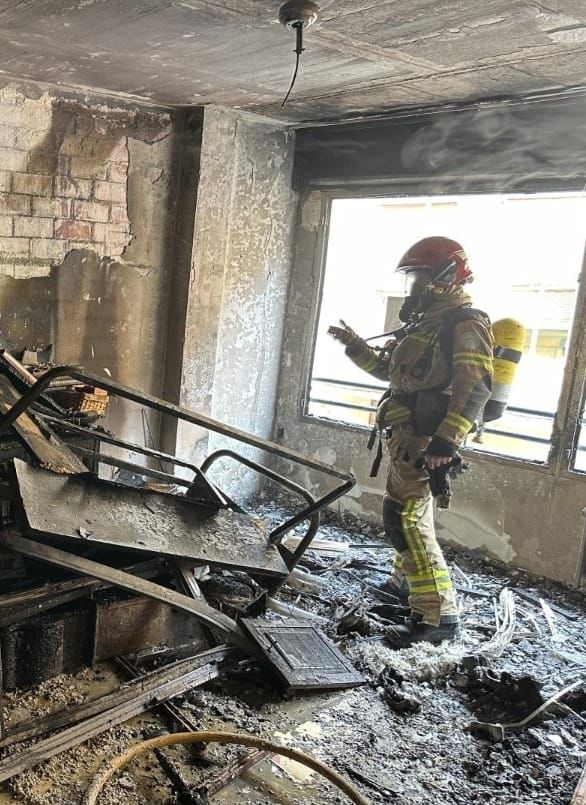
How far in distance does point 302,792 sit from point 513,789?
0.85 metres

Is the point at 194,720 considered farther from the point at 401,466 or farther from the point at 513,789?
the point at 401,466

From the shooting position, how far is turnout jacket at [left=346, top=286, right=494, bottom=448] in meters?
3.71

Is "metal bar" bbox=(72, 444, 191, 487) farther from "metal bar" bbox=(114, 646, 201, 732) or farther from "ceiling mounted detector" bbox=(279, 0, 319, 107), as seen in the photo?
"ceiling mounted detector" bbox=(279, 0, 319, 107)

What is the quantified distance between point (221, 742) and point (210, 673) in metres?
0.48

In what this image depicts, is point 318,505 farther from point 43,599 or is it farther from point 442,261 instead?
point 442,261

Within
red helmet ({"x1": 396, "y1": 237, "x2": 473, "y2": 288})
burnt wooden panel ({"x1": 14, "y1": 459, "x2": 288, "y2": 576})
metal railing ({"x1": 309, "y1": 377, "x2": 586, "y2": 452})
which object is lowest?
burnt wooden panel ({"x1": 14, "y1": 459, "x2": 288, "y2": 576})

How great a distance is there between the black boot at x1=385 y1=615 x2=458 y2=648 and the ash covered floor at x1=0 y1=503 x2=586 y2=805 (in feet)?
0.29

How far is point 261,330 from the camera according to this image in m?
6.00

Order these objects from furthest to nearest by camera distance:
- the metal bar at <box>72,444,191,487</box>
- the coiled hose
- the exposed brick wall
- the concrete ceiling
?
the exposed brick wall → the metal bar at <box>72,444,191,487</box> → the concrete ceiling → the coiled hose

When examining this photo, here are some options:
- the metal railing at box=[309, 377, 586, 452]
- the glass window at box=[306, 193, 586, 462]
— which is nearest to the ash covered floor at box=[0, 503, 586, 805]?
the metal railing at box=[309, 377, 586, 452]

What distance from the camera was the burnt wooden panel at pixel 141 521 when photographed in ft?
9.36

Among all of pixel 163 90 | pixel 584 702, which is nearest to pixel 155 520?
pixel 584 702

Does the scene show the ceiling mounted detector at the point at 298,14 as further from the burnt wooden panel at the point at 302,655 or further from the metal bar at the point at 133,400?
the burnt wooden panel at the point at 302,655

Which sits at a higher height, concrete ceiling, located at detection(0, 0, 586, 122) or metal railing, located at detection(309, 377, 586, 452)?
concrete ceiling, located at detection(0, 0, 586, 122)
